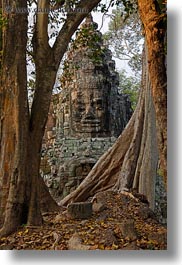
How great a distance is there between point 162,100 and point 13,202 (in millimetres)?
1274

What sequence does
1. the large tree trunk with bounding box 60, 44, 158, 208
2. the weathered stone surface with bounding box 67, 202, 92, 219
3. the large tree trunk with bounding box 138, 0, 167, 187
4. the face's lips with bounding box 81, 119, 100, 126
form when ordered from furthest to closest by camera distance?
the face's lips with bounding box 81, 119, 100, 126 → the large tree trunk with bounding box 60, 44, 158, 208 → the weathered stone surface with bounding box 67, 202, 92, 219 → the large tree trunk with bounding box 138, 0, 167, 187

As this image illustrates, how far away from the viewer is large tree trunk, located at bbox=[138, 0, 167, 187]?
11.0ft

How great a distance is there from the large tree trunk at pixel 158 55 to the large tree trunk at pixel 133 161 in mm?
348

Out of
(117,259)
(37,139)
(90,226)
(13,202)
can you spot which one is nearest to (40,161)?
(37,139)

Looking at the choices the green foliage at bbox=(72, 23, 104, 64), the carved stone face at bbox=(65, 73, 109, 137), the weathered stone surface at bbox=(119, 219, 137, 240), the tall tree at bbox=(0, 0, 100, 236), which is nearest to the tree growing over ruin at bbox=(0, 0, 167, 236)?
the tall tree at bbox=(0, 0, 100, 236)

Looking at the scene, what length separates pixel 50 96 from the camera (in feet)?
12.8

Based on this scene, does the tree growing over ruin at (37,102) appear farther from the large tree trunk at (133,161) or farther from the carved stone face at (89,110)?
the carved stone face at (89,110)

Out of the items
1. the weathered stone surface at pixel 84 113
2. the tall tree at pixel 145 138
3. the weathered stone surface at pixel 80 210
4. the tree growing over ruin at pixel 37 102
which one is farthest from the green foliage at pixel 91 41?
the weathered stone surface at pixel 80 210

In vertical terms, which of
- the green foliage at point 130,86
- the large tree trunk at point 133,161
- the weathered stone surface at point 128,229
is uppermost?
the green foliage at point 130,86

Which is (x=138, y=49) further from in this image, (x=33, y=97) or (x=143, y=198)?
(x=143, y=198)

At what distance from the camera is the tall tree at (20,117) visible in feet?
11.9

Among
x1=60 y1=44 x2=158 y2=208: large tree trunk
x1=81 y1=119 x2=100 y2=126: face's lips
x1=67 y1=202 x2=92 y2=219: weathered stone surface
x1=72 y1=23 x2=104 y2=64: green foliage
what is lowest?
x1=67 y1=202 x2=92 y2=219: weathered stone surface

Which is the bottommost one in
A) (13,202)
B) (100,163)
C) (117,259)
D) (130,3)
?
(117,259)

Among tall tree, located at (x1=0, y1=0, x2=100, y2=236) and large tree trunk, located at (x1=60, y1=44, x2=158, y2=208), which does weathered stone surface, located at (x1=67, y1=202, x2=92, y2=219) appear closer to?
large tree trunk, located at (x1=60, y1=44, x2=158, y2=208)
